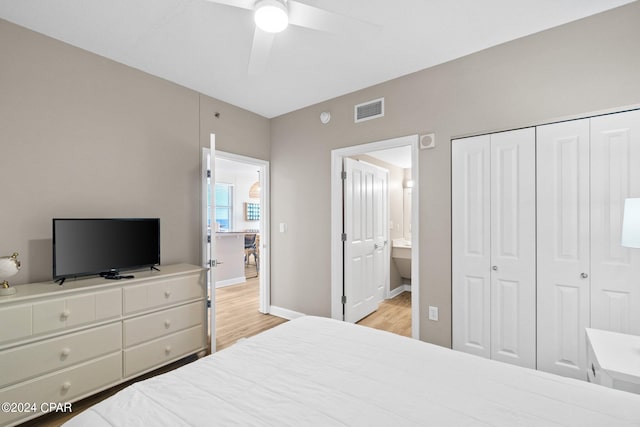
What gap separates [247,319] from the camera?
3807 mm

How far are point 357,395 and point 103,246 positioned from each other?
231cm

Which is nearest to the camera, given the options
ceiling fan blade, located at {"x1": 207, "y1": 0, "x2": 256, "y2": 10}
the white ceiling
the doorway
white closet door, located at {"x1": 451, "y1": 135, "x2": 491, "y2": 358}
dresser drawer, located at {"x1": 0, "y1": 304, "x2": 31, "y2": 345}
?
ceiling fan blade, located at {"x1": 207, "y1": 0, "x2": 256, "y2": 10}

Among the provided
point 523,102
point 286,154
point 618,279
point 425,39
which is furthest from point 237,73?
point 618,279

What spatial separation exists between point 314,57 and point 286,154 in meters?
1.53

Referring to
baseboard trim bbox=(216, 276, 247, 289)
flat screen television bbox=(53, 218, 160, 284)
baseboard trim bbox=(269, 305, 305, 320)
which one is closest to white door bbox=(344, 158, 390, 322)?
baseboard trim bbox=(269, 305, 305, 320)

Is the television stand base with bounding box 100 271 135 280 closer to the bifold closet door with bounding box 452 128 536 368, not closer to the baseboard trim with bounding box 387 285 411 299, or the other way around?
the bifold closet door with bounding box 452 128 536 368

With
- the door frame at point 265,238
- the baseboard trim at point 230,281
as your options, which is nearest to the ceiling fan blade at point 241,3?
the door frame at point 265,238

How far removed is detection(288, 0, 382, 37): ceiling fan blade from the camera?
1.57m

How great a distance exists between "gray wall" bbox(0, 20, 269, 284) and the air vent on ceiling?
166 centimetres

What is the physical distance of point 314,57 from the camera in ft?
8.41

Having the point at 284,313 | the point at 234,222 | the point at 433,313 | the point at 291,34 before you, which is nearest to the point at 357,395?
the point at 433,313

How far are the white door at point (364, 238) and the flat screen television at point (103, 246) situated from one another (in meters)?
2.06

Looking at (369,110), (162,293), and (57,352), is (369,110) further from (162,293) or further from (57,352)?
(57,352)

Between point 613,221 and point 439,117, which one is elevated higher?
point 439,117
